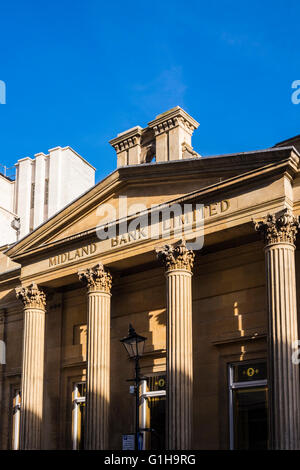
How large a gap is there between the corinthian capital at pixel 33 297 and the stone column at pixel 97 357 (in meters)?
2.44

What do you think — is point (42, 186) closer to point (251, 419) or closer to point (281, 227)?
point (251, 419)

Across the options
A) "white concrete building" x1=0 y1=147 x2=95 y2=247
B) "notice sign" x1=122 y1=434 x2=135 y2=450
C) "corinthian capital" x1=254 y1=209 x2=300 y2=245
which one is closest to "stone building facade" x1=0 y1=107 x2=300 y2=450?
"corinthian capital" x1=254 y1=209 x2=300 y2=245

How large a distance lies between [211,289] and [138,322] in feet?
10.2

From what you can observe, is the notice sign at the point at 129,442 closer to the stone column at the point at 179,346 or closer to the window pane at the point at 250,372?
the stone column at the point at 179,346

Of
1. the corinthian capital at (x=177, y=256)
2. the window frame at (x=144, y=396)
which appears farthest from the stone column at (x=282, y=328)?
the window frame at (x=144, y=396)

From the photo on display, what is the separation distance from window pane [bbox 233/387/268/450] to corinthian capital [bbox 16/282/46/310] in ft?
26.0

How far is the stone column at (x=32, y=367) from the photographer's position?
24.0 m

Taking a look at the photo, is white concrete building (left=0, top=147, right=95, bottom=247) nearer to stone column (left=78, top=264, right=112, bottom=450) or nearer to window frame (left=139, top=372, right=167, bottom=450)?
stone column (left=78, top=264, right=112, bottom=450)

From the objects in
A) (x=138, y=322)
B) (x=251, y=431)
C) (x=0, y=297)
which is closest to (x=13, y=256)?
(x=0, y=297)

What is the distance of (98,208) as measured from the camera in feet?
80.1

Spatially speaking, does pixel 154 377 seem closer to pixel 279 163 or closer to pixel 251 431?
pixel 251 431

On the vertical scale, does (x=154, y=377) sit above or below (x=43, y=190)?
below

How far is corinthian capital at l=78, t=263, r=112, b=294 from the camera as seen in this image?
76.8ft
